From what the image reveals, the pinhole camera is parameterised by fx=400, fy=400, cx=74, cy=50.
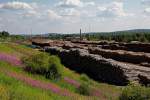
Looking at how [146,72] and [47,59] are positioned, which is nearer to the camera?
[47,59]

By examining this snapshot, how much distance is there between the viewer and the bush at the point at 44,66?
68.6 ft

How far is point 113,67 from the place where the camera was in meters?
37.8

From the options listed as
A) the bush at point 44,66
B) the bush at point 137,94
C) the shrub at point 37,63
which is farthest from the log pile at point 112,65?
the bush at point 137,94

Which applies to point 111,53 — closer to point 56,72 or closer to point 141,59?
point 141,59

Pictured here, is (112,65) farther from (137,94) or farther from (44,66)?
(137,94)

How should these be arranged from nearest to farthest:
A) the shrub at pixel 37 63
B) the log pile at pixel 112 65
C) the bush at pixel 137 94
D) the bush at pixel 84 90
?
1. the bush at pixel 137 94
2. the bush at pixel 84 90
3. the shrub at pixel 37 63
4. the log pile at pixel 112 65

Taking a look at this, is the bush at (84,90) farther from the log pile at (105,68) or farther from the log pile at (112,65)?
the log pile at (105,68)

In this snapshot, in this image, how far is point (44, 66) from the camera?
21.3 meters

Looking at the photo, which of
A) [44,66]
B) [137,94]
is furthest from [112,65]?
[137,94]

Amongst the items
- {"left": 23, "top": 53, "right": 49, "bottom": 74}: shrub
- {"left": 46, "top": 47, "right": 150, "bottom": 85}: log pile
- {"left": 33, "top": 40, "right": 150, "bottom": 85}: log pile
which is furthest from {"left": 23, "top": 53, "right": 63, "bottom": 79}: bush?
{"left": 46, "top": 47, "right": 150, "bottom": 85}: log pile

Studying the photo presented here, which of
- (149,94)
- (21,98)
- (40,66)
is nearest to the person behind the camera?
(21,98)

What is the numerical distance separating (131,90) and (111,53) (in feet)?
128

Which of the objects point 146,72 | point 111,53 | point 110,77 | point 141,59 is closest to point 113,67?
point 110,77

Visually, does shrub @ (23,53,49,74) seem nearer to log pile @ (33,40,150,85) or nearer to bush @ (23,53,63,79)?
bush @ (23,53,63,79)
